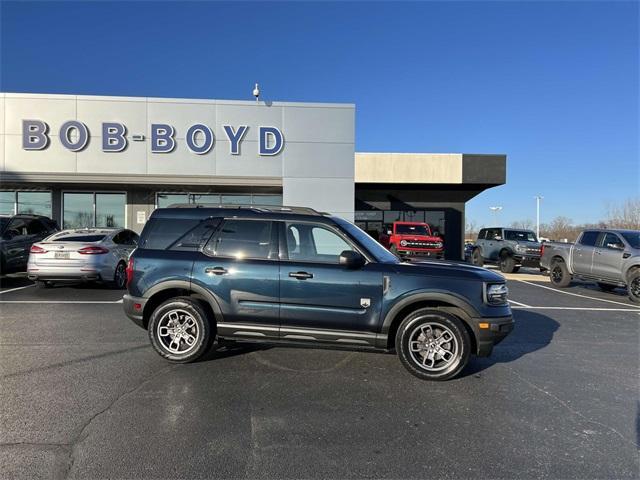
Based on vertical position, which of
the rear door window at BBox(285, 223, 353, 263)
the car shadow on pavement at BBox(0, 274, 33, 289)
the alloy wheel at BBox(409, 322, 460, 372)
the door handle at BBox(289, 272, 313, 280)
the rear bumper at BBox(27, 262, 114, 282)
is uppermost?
the rear door window at BBox(285, 223, 353, 263)

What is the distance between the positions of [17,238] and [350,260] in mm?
10949

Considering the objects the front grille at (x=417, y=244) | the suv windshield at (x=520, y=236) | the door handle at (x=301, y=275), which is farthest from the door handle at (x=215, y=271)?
the suv windshield at (x=520, y=236)

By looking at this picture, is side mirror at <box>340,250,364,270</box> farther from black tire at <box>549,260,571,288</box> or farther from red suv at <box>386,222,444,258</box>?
red suv at <box>386,222,444,258</box>

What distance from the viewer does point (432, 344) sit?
15.4ft

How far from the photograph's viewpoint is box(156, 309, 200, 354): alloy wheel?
5.11 meters

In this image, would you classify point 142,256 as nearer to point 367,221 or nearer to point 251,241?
point 251,241

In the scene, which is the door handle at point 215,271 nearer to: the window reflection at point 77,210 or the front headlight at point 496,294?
the front headlight at point 496,294

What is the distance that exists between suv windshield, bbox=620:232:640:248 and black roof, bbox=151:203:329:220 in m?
10.2

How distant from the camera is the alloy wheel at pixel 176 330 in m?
5.11

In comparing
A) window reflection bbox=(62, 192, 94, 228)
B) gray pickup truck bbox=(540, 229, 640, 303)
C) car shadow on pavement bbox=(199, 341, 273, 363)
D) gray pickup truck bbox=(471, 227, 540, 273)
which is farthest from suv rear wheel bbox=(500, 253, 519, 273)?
window reflection bbox=(62, 192, 94, 228)

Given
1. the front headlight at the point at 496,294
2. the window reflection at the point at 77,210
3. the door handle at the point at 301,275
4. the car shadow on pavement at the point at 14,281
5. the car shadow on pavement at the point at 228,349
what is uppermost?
the window reflection at the point at 77,210

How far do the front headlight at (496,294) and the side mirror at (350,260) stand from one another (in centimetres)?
146

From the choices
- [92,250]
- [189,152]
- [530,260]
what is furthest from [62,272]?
[530,260]

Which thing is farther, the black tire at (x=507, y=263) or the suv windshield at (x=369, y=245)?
the black tire at (x=507, y=263)
